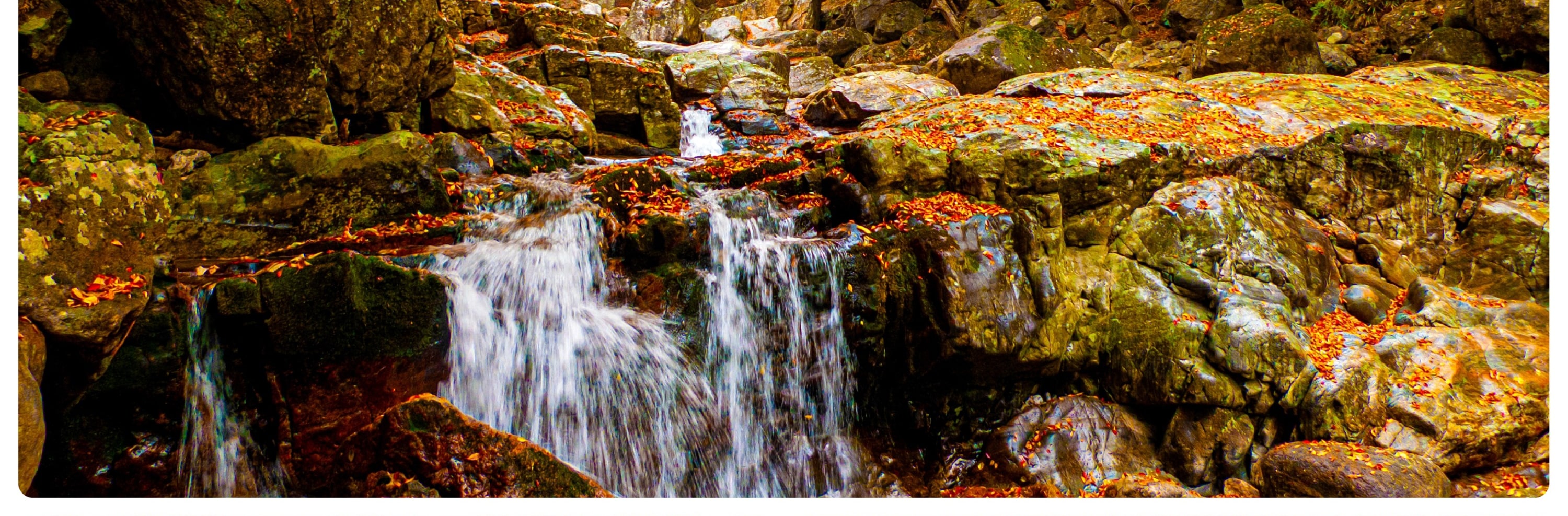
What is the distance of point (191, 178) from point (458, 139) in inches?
81.2

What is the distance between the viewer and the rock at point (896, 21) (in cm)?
2278

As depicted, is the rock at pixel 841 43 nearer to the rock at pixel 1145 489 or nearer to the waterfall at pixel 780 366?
the waterfall at pixel 780 366

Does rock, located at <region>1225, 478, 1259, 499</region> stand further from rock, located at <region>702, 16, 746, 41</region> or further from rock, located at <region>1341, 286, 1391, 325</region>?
rock, located at <region>702, 16, 746, 41</region>

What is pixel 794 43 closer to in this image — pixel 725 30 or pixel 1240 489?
pixel 725 30

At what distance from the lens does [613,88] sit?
945cm

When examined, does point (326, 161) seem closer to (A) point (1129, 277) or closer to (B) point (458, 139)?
(B) point (458, 139)

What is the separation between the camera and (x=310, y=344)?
404 centimetres

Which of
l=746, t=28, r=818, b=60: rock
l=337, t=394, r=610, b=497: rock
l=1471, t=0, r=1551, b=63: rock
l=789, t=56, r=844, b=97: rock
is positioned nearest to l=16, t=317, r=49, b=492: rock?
l=337, t=394, r=610, b=497: rock

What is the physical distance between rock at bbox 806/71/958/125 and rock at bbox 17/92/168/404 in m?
10.2

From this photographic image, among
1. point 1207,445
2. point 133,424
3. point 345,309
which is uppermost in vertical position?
point 345,309

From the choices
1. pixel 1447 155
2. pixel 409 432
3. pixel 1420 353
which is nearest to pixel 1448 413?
pixel 1420 353

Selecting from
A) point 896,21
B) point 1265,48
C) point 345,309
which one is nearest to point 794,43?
point 896,21

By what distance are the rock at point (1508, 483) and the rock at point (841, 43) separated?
64.5 ft

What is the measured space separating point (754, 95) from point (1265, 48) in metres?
9.55
